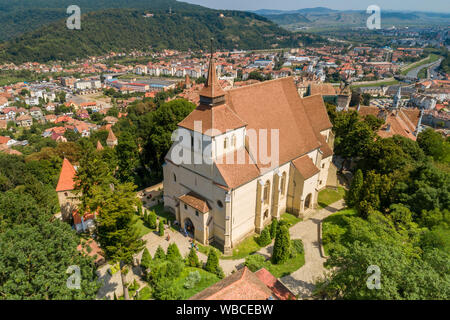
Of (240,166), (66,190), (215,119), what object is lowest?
(66,190)

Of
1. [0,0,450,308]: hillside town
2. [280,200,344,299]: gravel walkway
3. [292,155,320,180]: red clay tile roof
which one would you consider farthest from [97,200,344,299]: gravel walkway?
[292,155,320,180]: red clay tile roof

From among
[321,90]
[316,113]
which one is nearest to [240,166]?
[316,113]

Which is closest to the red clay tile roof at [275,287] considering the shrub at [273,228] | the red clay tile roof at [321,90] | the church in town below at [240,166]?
the church in town below at [240,166]

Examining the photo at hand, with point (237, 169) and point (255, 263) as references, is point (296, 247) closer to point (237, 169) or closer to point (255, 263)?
point (255, 263)

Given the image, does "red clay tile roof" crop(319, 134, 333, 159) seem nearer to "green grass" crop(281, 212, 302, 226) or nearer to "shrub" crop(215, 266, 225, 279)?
"green grass" crop(281, 212, 302, 226)
